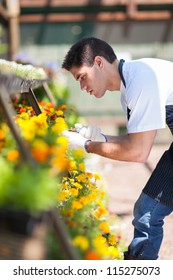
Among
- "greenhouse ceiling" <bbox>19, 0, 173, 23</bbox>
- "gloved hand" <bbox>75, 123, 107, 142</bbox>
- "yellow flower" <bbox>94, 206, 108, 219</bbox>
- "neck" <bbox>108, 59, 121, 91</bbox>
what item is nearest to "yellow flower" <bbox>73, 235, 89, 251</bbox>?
"yellow flower" <bbox>94, 206, 108, 219</bbox>

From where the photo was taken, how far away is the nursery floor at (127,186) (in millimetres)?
4906

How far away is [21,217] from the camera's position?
183 cm

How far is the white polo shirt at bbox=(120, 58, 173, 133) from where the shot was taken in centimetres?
300

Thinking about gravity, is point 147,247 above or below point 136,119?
below

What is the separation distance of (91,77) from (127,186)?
4064 millimetres

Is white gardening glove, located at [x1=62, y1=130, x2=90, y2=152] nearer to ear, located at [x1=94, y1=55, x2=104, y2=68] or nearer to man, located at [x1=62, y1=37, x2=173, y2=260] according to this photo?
man, located at [x1=62, y1=37, x2=173, y2=260]

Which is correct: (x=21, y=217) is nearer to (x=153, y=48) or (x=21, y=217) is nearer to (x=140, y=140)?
(x=140, y=140)

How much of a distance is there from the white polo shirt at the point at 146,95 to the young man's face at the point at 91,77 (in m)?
0.13

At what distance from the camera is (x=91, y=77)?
3.19 metres

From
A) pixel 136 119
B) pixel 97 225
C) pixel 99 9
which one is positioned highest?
pixel 99 9

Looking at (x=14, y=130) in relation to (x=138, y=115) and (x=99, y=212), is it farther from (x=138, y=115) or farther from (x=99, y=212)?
(x=99, y=212)

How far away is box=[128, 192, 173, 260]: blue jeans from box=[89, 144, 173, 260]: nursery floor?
29.0 inches
